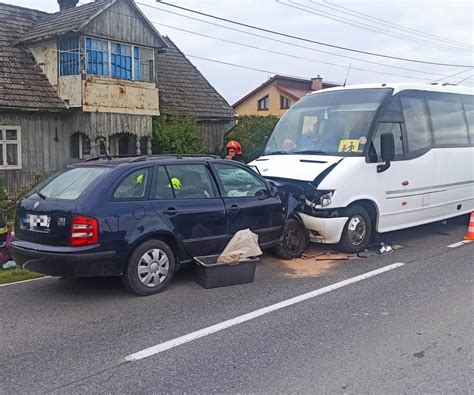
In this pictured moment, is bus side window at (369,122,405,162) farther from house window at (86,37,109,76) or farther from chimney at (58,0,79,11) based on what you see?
chimney at (58,0,79,11)

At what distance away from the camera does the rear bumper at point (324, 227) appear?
7875mm

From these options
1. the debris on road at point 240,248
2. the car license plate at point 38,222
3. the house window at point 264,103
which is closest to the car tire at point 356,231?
the debris on road at point 240,248

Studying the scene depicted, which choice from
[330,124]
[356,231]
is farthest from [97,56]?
[356,231]

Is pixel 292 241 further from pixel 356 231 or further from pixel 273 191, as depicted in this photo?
pixel 356 231

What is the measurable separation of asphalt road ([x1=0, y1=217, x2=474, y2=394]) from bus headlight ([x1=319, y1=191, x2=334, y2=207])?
106 cm

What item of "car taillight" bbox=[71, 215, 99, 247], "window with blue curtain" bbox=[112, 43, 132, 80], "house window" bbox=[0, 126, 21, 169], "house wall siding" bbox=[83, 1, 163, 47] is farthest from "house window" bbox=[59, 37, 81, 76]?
"car taillight" bbox=[71, 215, 99, 247]

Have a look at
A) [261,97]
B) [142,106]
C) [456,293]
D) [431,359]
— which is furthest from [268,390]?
[261,97]

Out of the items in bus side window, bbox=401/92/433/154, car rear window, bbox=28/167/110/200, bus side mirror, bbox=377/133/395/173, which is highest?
bus side window, bbox=401/92/433/154

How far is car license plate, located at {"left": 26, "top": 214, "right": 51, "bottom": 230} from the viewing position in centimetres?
582

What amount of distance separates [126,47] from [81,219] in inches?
553

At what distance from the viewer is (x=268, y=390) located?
3834 millimetres

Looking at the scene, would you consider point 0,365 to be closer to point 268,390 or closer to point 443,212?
point 268,390

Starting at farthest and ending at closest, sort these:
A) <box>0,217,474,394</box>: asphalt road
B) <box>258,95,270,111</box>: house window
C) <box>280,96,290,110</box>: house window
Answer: <box>258,95,270,111</box>: house window → <box>280,96,290,110</box>: house window → <box>0,217,474,394</box>: asphalt road

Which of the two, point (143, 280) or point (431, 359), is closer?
point (431, 359)
